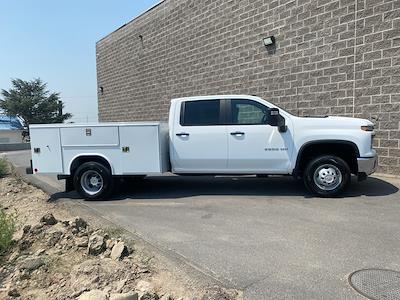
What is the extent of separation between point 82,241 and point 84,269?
3.68 ft

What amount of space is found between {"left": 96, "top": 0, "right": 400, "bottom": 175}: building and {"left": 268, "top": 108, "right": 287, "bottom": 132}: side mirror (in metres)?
3.08

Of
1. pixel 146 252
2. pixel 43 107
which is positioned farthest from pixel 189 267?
pixel 43 107

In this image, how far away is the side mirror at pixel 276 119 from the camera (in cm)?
808

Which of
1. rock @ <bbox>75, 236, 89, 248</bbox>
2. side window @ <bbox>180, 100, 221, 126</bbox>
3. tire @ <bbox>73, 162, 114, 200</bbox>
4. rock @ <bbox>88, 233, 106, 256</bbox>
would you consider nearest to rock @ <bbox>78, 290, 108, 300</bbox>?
rock @ <bbox>88, 233, 106, 256</bbox>

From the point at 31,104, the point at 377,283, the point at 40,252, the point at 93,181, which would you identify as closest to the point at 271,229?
the point at 377,283

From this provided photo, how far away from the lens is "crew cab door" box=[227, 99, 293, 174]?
27.2 ft

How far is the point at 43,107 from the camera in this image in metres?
65.4

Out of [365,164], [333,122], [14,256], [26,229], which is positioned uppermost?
[333,122]

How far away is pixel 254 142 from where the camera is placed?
8.37m

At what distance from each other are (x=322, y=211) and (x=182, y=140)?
3.08 metres

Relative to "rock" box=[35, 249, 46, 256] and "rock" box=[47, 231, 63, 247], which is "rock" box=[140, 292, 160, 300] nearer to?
"rock" box=[35, 249, 46, 256]

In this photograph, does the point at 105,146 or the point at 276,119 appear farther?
the point at 105,146

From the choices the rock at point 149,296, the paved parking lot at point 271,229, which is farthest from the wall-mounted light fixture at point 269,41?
the rock at point 149,296

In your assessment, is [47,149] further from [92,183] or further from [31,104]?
[31,104]
